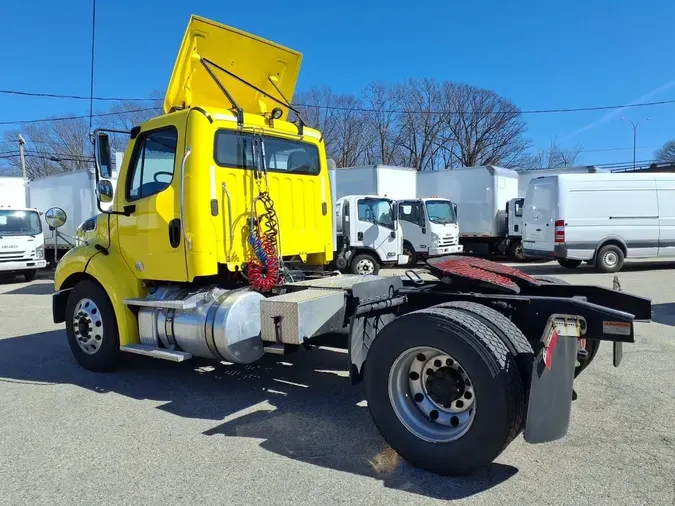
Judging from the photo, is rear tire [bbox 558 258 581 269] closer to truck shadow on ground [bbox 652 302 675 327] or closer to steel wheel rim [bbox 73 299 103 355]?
truck shadow on ground [bbox 652 302 675 327]

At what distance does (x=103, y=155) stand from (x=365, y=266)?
10.5 metres

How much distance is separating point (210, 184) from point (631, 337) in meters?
3.63

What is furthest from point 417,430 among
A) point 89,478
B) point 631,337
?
point 89,478

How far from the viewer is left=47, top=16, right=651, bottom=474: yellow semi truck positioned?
3.29 metres

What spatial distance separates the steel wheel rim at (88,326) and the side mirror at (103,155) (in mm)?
1395

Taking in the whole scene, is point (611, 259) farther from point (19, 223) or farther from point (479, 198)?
point (19, 223)

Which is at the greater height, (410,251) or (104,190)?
(104,190)

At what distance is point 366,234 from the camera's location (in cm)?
1537

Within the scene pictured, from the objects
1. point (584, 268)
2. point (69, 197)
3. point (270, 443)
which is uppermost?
point (69, 197)

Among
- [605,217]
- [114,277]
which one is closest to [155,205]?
[114,277]

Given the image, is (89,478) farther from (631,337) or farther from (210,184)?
(631,337)

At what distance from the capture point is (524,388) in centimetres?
326

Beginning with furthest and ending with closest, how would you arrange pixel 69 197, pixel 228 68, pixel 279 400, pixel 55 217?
pixel 69 197 → pixel 55 217 → pixel 228 68 → pixel 279 400

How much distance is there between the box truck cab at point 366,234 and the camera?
49.6 feet
